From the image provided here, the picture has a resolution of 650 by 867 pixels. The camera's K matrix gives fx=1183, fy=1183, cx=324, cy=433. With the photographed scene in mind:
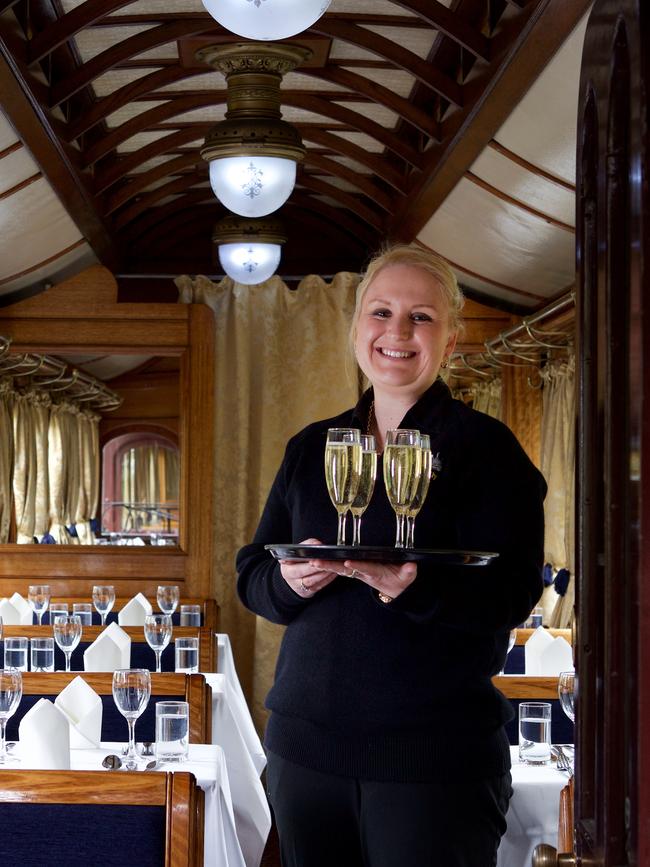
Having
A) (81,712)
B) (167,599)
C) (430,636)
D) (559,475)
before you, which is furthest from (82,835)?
(559,475)

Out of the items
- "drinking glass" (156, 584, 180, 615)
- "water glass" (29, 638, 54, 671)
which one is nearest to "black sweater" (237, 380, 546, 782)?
"water glass" (29, 638, 54, 671)

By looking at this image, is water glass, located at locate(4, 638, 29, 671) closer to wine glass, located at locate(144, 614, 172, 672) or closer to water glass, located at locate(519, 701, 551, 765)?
wine glass, located at locate(144, 614, 172, 672)

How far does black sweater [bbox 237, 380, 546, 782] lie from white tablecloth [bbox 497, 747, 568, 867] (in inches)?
46.2

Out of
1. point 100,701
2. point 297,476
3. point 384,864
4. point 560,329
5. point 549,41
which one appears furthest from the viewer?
point 560,329

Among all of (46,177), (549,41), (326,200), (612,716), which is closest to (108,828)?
(612,716)

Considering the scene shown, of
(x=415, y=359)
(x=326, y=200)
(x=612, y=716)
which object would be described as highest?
(x=326, y=200)

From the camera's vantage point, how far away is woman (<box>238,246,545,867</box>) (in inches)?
67.8

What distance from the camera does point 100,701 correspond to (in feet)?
10.5

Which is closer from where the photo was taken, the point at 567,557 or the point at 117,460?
the point at 567,557

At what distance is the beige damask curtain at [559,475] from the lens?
233 inches

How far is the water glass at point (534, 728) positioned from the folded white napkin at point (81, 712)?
3.72ft

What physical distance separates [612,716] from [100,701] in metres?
2.45

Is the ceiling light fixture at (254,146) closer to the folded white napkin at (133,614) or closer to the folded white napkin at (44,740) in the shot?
the folded white napkin at (133,614)

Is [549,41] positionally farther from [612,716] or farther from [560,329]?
[612,716]
